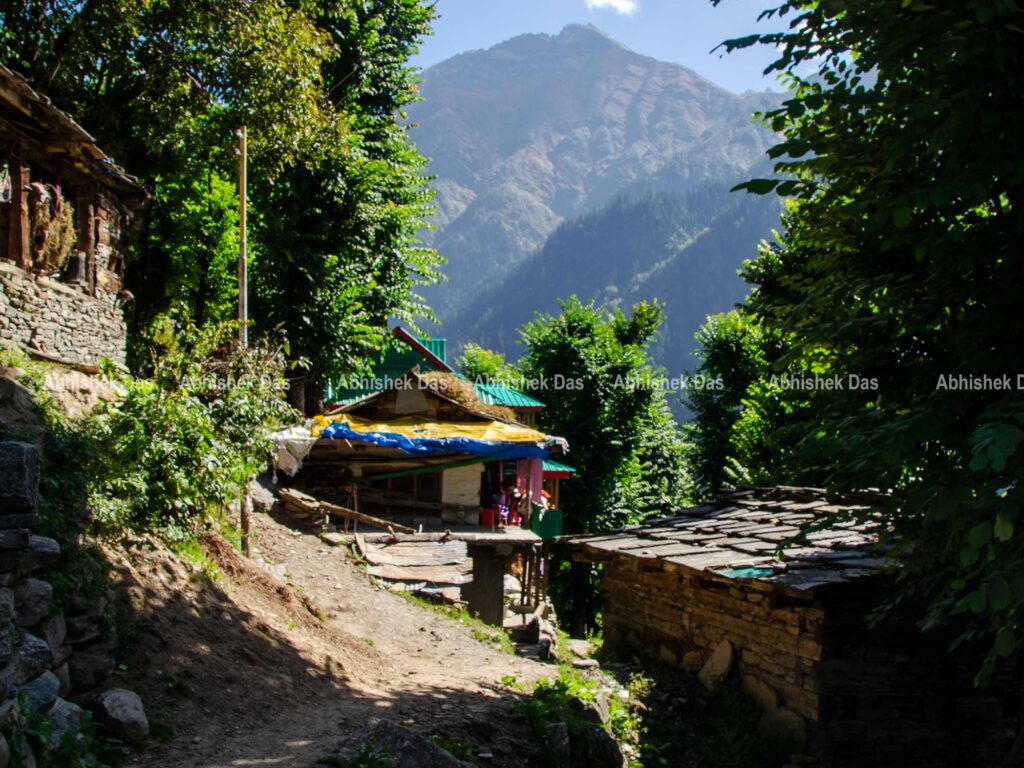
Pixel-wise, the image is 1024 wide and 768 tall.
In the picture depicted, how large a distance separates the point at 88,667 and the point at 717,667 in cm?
829

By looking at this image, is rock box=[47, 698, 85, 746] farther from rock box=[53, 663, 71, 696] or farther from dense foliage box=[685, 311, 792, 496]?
dense foliage box=[685, 311, 792, 496]

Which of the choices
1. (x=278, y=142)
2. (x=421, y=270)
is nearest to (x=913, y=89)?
(x=278, y=142)

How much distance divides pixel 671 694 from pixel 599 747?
3120mm

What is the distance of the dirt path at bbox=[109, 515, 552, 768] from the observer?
683 centimetres

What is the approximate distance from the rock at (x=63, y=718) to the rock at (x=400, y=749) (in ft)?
6.34

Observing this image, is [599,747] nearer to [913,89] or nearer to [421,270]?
[913,89]

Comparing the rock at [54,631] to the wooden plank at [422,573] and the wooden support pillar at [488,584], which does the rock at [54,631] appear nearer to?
the wooden plank at [422,573]

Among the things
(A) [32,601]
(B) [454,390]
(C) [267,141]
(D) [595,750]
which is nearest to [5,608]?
(A) [32,601]

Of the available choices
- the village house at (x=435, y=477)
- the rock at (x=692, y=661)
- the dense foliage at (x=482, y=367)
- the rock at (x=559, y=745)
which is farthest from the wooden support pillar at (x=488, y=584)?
the dense foliage at (x=482, y=367)

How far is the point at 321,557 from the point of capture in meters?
15.5

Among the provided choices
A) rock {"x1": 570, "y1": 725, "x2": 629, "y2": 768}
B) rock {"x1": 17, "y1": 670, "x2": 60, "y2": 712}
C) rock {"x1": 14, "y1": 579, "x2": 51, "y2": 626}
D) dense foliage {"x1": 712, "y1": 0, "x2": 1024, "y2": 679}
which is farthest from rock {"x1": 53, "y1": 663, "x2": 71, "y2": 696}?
dense foliage {"x1": 712, "y1": 0, "x2": 1024, "y2": 679}

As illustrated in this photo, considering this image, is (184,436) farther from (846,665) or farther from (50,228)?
(846,665)

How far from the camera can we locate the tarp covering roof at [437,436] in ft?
66.2

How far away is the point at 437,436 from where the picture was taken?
68.1 ft
